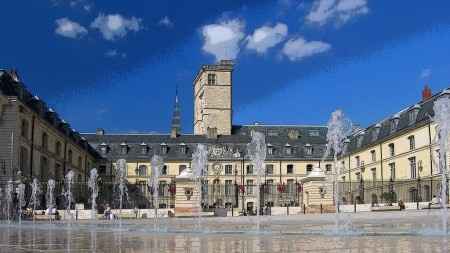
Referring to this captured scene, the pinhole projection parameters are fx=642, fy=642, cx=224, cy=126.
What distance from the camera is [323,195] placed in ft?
131

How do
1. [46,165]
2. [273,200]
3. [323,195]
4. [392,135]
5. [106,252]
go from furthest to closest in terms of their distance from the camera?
[273,200] → [392,135] → [46,165] → [323,195] → [106,252]

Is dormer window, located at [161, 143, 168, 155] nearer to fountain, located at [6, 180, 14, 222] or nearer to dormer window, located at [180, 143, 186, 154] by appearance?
dormer window, located at [180, 143, 186, 154]

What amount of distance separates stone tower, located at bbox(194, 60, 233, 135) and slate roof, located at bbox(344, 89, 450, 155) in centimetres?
2090

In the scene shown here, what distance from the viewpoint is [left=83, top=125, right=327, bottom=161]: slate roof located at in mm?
86438

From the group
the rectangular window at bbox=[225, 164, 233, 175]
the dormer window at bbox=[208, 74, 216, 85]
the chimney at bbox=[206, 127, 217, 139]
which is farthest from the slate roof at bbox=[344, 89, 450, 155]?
the dormer window at bbox=[208, 74, 216, 85]

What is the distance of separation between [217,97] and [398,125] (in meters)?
37.6

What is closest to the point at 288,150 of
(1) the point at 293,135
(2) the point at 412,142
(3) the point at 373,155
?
(1) the point at 293,135

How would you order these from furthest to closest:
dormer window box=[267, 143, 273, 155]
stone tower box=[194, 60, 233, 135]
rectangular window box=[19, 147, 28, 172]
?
stone tower box=[194, 60, 233, 135]
dormer window box=[267, 143, 273, 155]
rectangular window box=[19, 147, 28, 172]

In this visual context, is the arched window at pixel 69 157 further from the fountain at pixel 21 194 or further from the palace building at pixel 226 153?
the fountain at pixel 21 194

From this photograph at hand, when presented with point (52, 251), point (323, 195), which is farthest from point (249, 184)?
point (52, 251)

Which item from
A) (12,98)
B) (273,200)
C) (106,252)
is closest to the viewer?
(106,252)

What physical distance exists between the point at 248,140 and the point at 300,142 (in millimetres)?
7402

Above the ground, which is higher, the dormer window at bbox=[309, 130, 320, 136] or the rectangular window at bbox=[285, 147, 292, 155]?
the dormer window at bbox=[309, 130, 320, 136]

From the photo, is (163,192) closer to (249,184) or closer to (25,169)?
(249,184)
